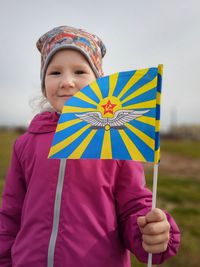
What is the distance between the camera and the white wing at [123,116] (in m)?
1.38

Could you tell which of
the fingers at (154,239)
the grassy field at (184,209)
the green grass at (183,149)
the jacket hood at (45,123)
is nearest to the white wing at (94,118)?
the jacket hood at (45,123)

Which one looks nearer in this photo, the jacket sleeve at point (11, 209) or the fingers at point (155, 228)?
the fingers at point (155, 228)

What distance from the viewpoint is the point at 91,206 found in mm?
1569

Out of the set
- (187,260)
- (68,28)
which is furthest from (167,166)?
(68,28)

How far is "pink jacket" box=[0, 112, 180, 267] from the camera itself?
1.51 meters

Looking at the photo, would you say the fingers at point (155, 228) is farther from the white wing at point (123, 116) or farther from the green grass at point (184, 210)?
the green grass at point (184, 210)

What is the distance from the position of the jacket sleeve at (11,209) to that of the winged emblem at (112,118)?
0.57 meters

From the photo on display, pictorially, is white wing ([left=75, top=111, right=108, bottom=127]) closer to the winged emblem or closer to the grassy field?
the winged emblem

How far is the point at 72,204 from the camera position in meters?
1.56

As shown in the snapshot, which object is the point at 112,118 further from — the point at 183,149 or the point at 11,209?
the point at 183,149

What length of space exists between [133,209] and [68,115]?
51 cm

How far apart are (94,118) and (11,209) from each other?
710 millimetres

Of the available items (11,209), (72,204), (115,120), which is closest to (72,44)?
(115,120)

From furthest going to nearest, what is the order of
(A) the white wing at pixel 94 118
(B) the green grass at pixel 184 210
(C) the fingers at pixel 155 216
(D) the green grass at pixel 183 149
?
(D) the green grass at pixel 183 149 → (B) the green grass at pixel 184 210 → (A) the white wing at pixel 94 118 → (C) the fingers at pixel 155 216
